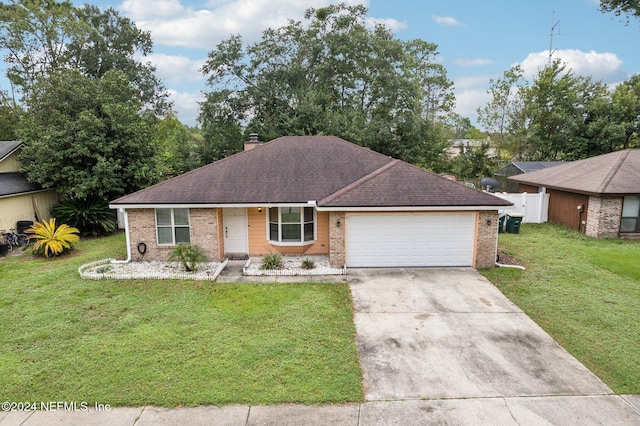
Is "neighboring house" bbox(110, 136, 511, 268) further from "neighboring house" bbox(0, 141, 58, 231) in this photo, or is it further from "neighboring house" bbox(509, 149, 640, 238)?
"neighboring house" bbox(0, 141, 58, 231)

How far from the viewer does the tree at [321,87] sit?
985 inches

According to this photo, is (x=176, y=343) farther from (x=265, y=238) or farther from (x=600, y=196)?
(x=600, y=196)

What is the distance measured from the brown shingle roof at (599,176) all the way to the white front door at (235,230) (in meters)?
14.4

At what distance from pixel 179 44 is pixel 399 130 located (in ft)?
51.2

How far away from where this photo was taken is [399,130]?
25938 mm

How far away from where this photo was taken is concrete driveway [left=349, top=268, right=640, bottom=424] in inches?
205

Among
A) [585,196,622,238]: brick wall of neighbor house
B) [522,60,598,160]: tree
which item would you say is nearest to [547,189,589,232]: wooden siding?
[585,196,622,238]: brick wall of neighbor house

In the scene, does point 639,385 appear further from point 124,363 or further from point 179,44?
point 179,44

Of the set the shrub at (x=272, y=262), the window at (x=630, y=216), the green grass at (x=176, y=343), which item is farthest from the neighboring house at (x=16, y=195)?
the window at (x=630, y=216)

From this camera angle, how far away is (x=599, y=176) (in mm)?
16219

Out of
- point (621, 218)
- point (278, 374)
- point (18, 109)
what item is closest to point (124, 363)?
point (278, 374)

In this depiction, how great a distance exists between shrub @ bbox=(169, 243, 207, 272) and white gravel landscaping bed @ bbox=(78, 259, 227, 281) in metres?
0.21

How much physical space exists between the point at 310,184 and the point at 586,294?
28.7 ft

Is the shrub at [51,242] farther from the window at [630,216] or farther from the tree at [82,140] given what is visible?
the window at [630,216]
